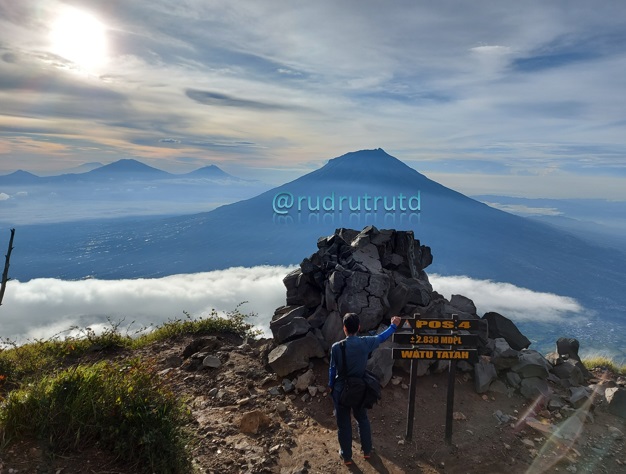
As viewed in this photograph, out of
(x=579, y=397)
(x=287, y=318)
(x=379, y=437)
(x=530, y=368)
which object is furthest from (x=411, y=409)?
(x=579, y=397)

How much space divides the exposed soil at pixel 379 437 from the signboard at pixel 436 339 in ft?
7.09

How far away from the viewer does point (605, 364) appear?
13609mm

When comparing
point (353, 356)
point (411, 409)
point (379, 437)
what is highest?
point (353, 356)

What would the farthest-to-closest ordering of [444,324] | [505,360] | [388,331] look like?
[505,360], [444,324], [388,331]

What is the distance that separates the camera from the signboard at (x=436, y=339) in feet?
26.6

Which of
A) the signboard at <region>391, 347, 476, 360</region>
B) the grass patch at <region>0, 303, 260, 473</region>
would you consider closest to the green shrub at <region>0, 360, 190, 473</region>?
the grass patch at <region>0, 303, 260, 473</region>

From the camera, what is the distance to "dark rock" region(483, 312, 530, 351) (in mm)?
14117

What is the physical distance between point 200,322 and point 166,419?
9737 millimetres

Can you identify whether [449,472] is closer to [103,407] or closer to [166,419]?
[166,419]

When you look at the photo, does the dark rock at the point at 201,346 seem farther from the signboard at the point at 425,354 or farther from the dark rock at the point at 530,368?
the dark rock at the point at 530,368

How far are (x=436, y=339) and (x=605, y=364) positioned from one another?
32.7ft

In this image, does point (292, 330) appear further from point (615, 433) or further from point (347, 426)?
point (615, 433)

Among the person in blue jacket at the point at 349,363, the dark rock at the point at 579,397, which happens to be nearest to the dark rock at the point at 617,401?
the dark rock at the point at 579,397

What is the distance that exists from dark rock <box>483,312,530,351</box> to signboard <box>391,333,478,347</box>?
7030mm
